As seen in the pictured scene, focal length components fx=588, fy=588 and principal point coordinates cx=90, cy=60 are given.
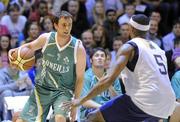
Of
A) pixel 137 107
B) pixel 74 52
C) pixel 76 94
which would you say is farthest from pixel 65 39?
pixel 137 107

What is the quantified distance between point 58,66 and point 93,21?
5.77 metres

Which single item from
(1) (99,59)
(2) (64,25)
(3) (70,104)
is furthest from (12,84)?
(3) (70,104)

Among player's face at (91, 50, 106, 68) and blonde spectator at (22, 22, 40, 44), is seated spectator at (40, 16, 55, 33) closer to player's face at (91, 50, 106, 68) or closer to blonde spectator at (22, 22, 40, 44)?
blonde spectator at (22, 22, 40, 44)

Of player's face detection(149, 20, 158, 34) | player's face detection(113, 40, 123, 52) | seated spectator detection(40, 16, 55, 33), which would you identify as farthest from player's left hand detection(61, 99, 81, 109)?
player's face detection(149, 20, 158, 34)

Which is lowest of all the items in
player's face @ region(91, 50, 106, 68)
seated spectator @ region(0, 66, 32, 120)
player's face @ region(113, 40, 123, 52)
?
seated spectator @ region(0, 66, 32, 120)

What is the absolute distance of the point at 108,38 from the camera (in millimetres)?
11633

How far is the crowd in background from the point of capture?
11.0m

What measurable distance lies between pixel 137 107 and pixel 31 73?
3.92m

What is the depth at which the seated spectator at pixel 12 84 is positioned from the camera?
364 inches

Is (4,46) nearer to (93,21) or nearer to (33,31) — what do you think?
(33,31)

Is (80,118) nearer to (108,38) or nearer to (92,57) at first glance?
(92,57)

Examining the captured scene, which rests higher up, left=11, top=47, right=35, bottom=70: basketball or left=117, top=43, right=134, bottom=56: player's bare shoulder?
left=117, top=43, right=134, bottom=56: player's bare shoulder

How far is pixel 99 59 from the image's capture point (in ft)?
27.7

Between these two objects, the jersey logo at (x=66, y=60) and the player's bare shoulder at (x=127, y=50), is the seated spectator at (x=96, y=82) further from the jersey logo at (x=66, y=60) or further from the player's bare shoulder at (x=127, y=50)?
the player's bare shoulder at (x=127, y=50)
